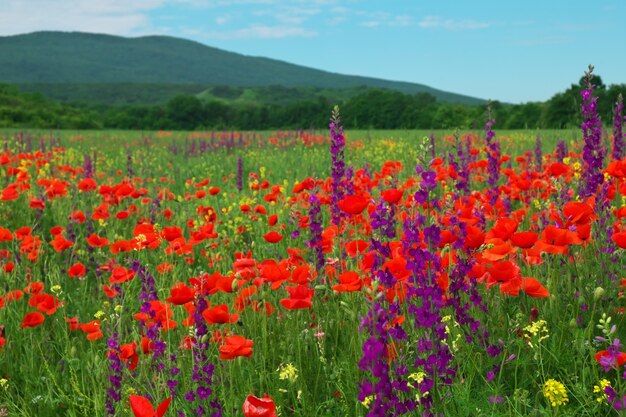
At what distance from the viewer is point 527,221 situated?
443 centimetres

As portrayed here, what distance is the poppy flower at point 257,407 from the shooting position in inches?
55.9

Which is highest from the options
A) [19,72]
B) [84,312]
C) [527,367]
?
[19,72]

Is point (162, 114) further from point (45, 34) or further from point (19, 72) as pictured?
point (45, 34)

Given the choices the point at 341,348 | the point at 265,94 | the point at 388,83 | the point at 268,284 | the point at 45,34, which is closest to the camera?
the point at 341,348

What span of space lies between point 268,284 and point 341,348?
47cm

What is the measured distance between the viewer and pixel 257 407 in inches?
56.6

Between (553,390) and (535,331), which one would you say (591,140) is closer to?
(535,331)

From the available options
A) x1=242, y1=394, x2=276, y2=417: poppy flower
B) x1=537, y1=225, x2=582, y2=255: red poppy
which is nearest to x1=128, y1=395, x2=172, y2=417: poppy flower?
x1=242, y1=394, x2=276, y2=417: poppy flower

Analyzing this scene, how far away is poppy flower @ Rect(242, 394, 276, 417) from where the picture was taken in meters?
1.42

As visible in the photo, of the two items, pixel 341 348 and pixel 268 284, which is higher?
pixel 268 284

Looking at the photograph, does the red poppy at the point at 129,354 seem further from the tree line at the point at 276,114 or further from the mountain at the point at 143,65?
the mountain at the point at 143,65

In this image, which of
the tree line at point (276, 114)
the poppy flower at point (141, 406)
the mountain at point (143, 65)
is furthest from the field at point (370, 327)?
the mountain at point (143, 65)

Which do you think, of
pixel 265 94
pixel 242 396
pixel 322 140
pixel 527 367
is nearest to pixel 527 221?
pixel 527 367

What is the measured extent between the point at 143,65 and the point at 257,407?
187 meters
